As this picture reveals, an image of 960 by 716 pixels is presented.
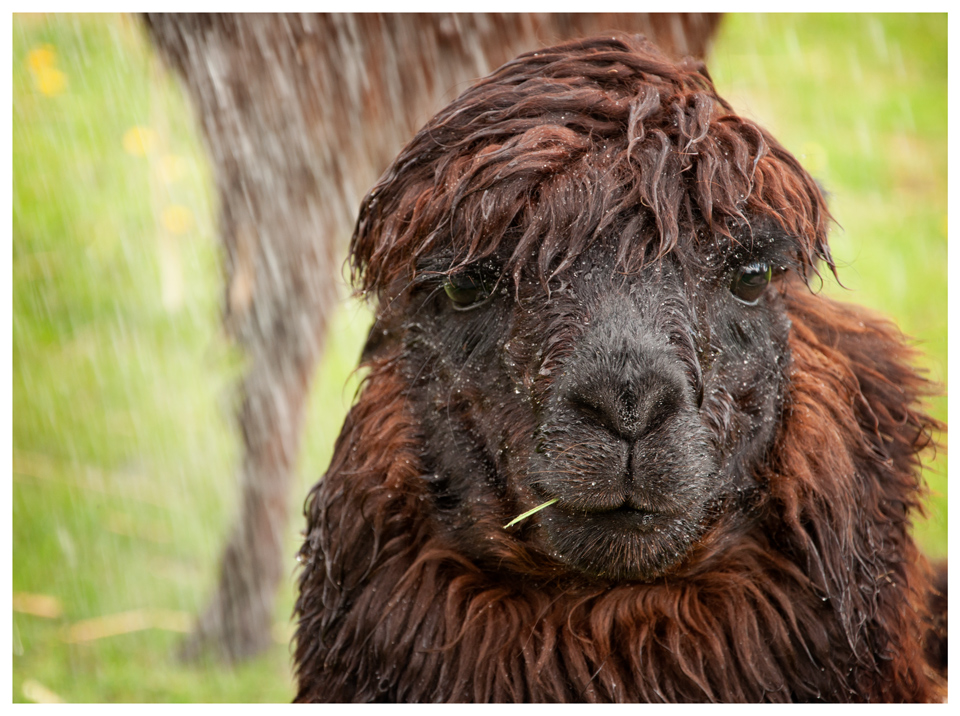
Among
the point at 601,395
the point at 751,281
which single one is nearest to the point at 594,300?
the point at 601,395

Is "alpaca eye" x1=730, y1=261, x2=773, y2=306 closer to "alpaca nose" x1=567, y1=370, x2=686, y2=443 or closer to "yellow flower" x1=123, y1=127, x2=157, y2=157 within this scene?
"alpaca nose" x1=567, y1=370, x2=686, y2=443

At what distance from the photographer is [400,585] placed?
2.47 meters

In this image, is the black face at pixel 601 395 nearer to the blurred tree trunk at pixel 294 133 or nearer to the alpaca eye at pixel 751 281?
the alpaca eye at pixel 751 281

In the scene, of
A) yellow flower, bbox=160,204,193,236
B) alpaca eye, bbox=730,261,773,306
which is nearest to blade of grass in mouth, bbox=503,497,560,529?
alpaca eye, bbox=730,261,773,306

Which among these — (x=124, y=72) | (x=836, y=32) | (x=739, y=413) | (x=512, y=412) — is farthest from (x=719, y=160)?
(x=836, y=32)

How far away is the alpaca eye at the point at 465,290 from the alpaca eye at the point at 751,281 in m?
0.58

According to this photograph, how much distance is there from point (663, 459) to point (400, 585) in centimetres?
89

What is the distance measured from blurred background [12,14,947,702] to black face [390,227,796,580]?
1100 millimetres

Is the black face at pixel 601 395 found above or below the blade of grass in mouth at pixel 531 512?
above

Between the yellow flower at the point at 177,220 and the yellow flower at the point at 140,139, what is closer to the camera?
the yellow flower at the point at 140,139

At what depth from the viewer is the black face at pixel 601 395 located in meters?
1.92

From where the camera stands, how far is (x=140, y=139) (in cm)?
571

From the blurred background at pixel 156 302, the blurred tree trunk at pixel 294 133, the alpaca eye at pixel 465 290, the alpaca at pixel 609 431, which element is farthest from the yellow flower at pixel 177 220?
the alpaca eye at pixel 465 290

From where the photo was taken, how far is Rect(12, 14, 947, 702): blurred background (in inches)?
164
